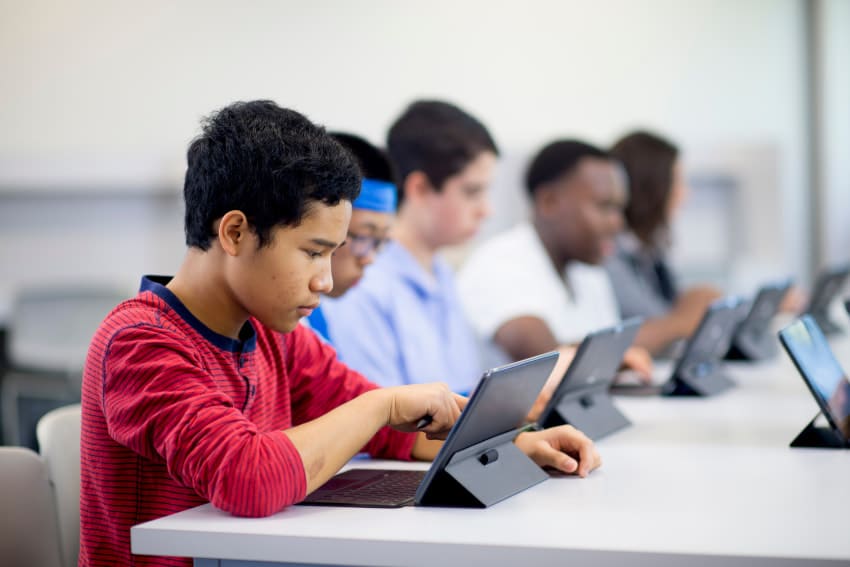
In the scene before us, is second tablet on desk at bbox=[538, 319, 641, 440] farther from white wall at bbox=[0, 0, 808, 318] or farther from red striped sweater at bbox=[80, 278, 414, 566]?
white wall at bbox=[0, 0, 808, 318]

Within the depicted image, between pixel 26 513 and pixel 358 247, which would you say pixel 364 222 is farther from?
pixel 26 513

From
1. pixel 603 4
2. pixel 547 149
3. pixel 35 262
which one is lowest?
pixel 35 262

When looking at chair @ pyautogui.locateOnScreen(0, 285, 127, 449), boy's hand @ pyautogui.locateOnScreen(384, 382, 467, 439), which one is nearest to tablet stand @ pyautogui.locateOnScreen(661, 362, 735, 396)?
boy's hand @ pyautogui.locateOnScreen(384, 382, 467, 439)

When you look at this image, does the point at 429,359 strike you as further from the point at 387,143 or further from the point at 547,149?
the point at 547,149

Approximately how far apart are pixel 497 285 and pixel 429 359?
58 cm

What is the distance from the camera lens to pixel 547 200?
296 cm

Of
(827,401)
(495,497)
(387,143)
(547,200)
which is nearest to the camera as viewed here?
(495,497)

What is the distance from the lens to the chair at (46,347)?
3.95m

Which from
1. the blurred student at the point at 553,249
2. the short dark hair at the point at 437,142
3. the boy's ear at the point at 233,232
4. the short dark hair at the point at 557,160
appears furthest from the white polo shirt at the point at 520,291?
the boy's ear at the point at 233,232

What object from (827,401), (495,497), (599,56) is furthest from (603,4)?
(495,497)

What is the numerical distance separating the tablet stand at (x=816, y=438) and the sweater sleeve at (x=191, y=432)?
0.79 metres

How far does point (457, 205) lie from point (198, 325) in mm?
1211

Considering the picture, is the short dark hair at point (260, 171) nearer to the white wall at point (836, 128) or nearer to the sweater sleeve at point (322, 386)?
the sweater sleeve at point (322, 386)

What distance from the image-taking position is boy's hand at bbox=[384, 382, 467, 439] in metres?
1.21
